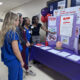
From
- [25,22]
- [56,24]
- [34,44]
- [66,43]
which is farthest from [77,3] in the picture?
[34,44]

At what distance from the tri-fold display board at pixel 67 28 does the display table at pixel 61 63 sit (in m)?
0.24

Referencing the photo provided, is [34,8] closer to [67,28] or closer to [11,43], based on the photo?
[67,28]

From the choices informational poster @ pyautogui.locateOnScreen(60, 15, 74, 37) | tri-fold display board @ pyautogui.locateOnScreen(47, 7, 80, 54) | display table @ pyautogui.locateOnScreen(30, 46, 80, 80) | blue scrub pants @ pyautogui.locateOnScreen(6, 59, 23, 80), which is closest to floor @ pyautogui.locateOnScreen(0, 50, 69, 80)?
display table @ pyautogui.locateOnScreen(30, 46, 80, 80)

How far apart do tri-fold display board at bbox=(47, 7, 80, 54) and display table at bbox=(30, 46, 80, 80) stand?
24cm

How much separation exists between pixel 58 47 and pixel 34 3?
2976 millimetres

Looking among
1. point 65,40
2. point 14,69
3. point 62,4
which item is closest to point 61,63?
point 65,40

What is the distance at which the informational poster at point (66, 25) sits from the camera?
2021 mm

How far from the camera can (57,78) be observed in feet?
7.47

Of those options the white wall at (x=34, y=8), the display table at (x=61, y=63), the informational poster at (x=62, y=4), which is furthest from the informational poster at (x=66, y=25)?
the white wall at (x=34, y=8)

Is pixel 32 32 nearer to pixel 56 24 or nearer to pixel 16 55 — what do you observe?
pixel 56 24

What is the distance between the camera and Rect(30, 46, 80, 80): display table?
156 centimetres

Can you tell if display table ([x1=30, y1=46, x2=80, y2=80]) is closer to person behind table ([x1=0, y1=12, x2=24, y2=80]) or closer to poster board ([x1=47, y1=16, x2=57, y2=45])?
poster board ([x1=47, y1=16, x2=57, y2=45])

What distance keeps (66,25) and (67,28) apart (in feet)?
0.24

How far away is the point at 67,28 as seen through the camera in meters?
2.10
